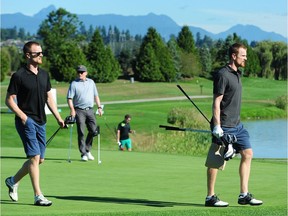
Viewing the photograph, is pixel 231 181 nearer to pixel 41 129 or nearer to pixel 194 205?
pixel 194 205

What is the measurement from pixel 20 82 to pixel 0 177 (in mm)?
3490

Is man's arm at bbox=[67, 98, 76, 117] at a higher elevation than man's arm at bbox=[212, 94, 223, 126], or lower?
lower

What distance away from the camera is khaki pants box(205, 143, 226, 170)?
960 centimetres

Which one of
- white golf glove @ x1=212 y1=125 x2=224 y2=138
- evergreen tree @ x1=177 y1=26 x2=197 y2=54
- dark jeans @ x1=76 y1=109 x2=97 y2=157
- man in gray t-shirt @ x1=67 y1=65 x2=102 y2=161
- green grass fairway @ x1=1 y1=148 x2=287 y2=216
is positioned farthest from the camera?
evergreen tree @ x1=177 y1=26 x2=197 y2=54

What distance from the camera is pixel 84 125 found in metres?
16.3

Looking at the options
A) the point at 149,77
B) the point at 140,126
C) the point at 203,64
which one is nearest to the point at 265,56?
the point at 203,64

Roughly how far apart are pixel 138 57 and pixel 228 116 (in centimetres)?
8974

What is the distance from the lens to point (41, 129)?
9.77 m

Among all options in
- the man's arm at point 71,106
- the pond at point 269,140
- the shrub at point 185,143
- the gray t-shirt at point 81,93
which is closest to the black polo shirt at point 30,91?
the man's arm at point 71,106

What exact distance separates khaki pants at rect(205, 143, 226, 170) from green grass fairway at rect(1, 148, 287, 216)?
1.71 ft

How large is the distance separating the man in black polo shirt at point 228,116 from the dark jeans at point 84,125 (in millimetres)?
6643

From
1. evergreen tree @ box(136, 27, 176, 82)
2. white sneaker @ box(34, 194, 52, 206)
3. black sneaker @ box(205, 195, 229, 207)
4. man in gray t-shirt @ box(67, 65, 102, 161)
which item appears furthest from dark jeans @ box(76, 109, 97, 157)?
evergreen tree @ box(136, 27, 176, 82)

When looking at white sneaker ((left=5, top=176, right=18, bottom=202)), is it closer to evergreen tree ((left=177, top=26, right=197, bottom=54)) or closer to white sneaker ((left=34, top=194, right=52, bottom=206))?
white sneaker ((left=34, top=194, right=52, bottom=206))

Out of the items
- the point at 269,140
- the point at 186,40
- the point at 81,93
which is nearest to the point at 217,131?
the point at 81,93
